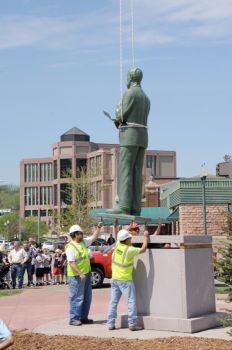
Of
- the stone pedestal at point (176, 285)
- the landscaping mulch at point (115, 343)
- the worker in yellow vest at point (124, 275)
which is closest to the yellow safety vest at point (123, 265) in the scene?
the worker in yellow vest at point (124, 275)

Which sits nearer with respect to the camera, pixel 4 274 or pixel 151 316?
pixel 151 316

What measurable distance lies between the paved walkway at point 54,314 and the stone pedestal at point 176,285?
0.22 m

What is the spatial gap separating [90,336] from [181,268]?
1775 mm

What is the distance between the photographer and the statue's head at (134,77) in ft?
48.3

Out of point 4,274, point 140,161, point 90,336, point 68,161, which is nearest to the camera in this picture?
point 90,336

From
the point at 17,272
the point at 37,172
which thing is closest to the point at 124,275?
the point at 17,272

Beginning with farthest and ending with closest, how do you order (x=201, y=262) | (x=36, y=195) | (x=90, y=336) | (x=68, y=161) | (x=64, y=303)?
(x=36, y=195) < (x=68, y=161) < (x=64, y=303) < (x=201, y=262) < (x=90, y=336)

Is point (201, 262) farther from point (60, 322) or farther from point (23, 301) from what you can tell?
point (23, 301)

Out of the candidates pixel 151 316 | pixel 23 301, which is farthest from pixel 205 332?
pixel 23 301

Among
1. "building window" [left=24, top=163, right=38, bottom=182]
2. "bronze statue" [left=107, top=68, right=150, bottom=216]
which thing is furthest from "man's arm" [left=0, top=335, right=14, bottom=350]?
"building window" [left=24, top=163, right=38, bottom=182]

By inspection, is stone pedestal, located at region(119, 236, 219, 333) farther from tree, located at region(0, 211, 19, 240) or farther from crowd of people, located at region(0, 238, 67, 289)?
tree, located at region(0, 211, 19, 240)

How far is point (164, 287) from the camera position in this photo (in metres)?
10.8

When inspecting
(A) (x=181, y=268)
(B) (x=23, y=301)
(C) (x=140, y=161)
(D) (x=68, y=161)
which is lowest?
(B) (x=23, y=301)

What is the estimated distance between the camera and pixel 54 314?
13883mm
